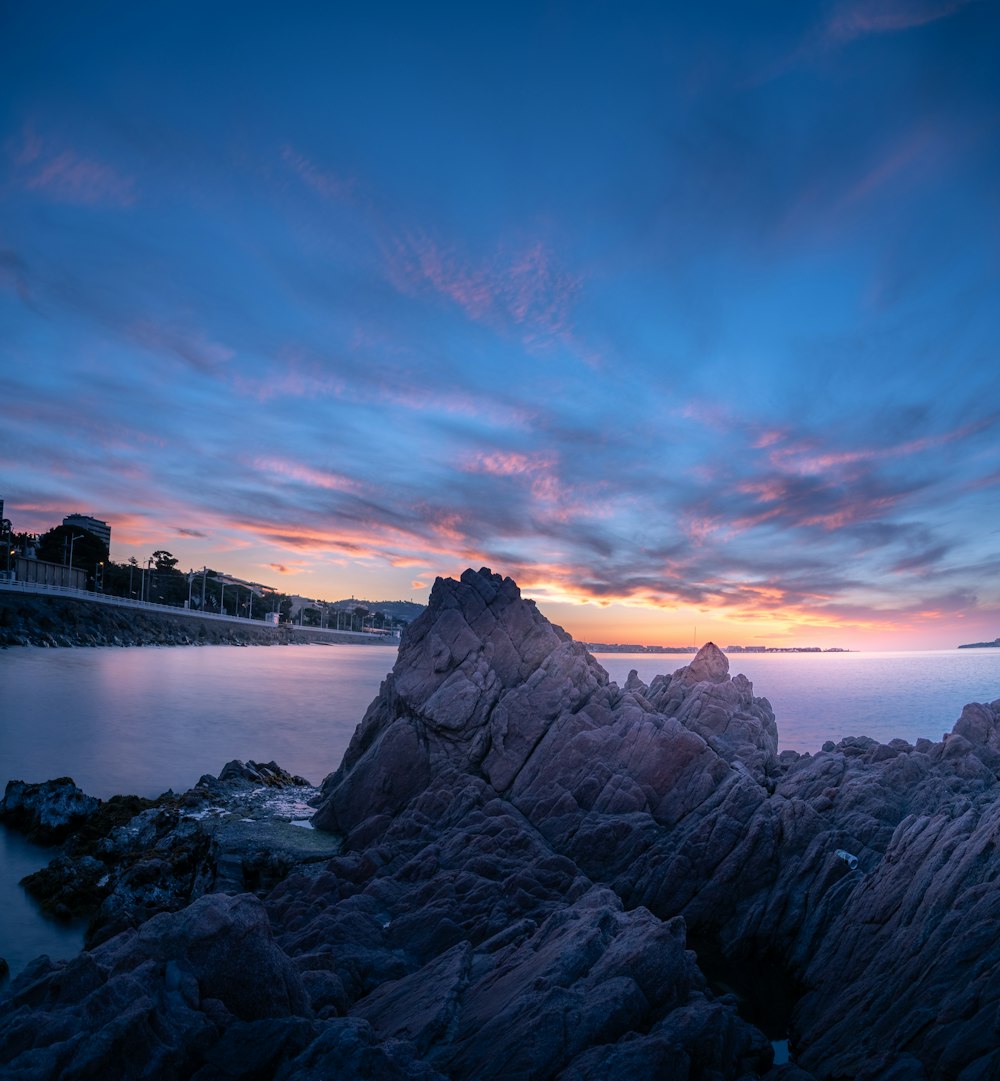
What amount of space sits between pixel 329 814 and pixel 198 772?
2180 centimetres

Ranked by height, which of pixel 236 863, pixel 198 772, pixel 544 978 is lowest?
pixel 198 772

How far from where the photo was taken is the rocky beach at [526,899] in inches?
368

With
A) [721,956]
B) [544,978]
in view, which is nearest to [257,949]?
[544,978]

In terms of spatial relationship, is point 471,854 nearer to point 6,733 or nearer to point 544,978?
point 544,978

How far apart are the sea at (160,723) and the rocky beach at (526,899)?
7.32m

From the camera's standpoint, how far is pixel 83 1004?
28.4 ft

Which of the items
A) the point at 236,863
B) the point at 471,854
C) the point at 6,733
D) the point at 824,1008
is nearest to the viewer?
the point at 824,1008

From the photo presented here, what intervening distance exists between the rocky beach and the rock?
0.12 m

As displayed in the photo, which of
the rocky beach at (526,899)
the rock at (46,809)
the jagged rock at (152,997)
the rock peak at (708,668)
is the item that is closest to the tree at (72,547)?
the rock at (46,809)

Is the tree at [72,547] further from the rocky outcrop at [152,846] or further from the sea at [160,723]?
the rocky outcrop at [152,846]

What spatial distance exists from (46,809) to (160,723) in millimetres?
35059

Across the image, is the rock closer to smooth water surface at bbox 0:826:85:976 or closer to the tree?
smooth water surface at bbox 0:826:85:976

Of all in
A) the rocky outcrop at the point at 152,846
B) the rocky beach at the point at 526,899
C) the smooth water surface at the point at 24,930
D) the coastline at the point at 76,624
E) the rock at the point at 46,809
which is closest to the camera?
the rocky beach at the point at 526,899

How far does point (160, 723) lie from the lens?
59812mm
